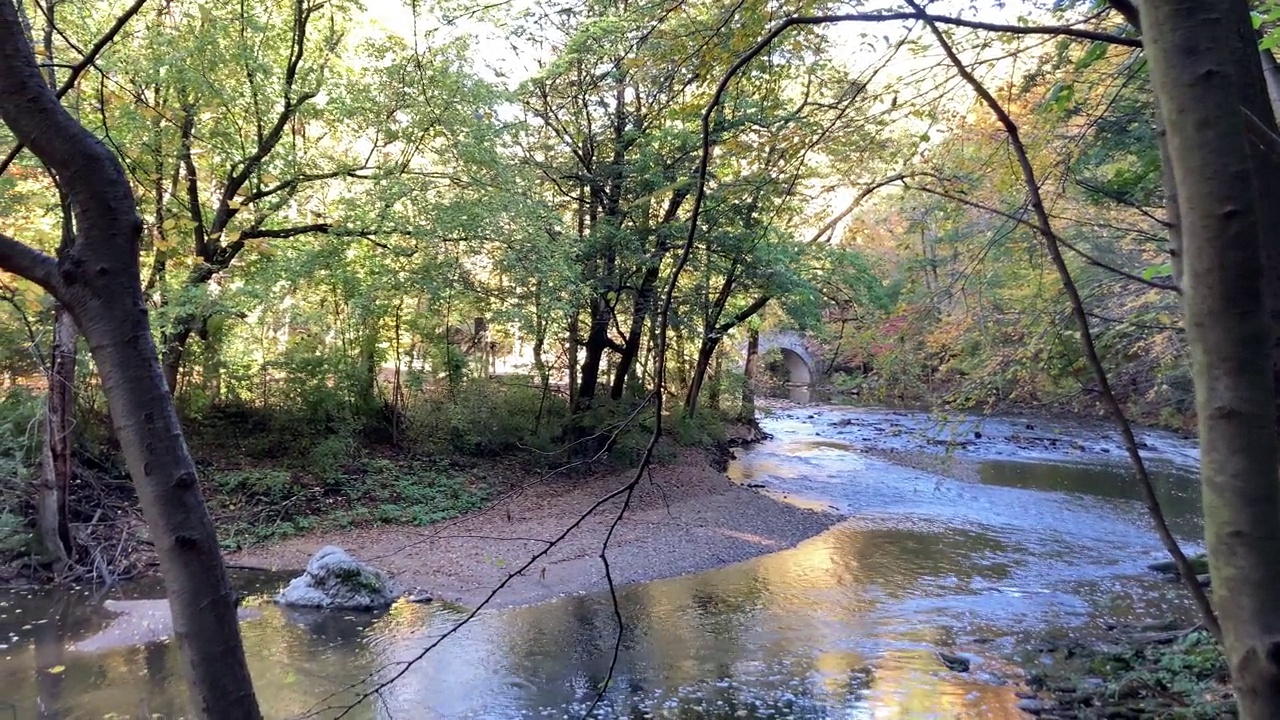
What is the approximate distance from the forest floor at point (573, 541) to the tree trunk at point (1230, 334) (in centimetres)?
704

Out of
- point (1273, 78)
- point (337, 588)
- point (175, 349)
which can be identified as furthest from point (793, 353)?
point (1273, 78)

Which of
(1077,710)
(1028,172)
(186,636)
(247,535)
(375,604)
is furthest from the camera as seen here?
(247,535)

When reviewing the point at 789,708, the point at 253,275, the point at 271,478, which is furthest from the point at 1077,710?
the point at 253,275

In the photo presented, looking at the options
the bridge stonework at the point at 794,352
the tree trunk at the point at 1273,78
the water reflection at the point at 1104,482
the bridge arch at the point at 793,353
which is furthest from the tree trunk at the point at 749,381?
the tree trunk at the point at 1273,78

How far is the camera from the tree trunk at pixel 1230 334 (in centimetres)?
92

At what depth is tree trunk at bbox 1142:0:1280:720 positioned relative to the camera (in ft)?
3.00

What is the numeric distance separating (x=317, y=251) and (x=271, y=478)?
346 centimetres

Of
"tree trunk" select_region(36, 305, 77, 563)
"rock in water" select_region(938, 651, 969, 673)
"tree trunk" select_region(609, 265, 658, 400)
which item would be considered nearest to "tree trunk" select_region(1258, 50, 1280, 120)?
"rock in water" select_region(938, 651, 969, 673)

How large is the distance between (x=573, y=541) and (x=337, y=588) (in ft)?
11.6

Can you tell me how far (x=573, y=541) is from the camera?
10945mm

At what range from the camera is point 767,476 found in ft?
54.1

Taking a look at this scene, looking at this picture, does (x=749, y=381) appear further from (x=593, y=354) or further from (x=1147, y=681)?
(x=1147, y=681)

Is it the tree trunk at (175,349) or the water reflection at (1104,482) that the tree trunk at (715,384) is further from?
the tree trunk at (175,349)

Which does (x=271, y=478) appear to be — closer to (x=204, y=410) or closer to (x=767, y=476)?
(x=204, y=410)
